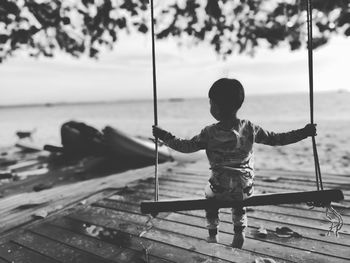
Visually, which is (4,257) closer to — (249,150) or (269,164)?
(249,150)

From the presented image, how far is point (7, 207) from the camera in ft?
15.5

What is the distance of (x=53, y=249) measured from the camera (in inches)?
125

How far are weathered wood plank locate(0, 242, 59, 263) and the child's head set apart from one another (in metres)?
2.12

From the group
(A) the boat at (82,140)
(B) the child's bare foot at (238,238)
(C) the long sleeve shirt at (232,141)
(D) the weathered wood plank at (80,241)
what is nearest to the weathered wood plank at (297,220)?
(B) the child's bare foot at (238,238)

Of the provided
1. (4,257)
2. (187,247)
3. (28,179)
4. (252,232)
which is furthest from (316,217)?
(28,179)

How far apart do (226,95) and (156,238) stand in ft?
5.86

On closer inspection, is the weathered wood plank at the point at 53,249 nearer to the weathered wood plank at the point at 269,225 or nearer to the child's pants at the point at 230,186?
the weathered wood plank at the point at 269,225

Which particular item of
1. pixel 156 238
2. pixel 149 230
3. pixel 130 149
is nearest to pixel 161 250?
pixel 156 238

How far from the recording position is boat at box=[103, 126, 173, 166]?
28.4ft

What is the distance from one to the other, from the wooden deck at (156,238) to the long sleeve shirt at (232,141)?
0.89 m

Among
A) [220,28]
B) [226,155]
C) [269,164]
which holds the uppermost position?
[220,28]

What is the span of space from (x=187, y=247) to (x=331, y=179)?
358 centimetres

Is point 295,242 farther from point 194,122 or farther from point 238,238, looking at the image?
point 194,122

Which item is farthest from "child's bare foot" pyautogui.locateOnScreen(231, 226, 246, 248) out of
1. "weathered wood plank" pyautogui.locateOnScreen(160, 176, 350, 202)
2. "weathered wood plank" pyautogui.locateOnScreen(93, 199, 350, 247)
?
"weathered wood plank" pyautogui.locateOnScreen(160, 176, 350, 202)
